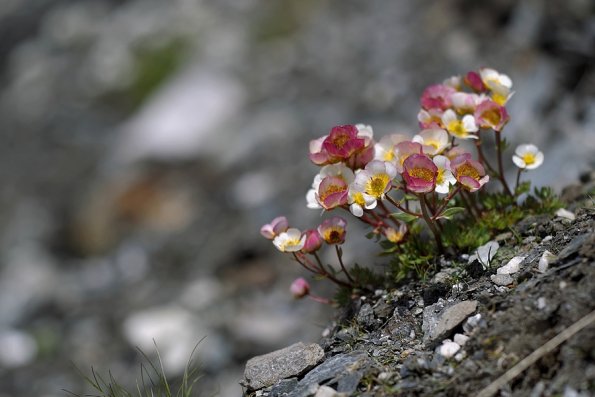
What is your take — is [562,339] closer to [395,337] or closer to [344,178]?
[395,337]

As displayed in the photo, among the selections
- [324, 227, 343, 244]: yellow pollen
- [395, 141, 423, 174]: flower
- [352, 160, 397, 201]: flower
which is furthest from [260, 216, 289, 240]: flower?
[395, 141, 423, 174]: flower

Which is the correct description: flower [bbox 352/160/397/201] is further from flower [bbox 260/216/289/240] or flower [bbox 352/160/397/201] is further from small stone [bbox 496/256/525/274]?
small stone [bbox 496/256/525/274]

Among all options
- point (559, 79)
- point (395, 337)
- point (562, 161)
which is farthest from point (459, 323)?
point (559, 79)

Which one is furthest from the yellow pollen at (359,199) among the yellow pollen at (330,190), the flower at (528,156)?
the flower at (528,156)

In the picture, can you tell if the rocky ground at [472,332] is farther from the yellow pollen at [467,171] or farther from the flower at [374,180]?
the flower at [374,180]

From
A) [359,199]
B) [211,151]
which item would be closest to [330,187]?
[359,199]
